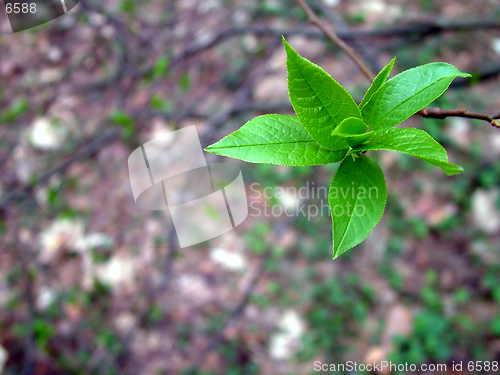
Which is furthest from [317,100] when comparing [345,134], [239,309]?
[239,309]

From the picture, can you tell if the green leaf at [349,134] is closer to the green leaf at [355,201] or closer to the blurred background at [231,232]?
the green leaf at [355,201]

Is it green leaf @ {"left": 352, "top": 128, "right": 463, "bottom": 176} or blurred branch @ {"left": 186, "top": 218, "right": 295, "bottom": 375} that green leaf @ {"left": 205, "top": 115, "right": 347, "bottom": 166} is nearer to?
green leaf @ {"left": 352, "top": 128, "right": 463, "bottom": 176}

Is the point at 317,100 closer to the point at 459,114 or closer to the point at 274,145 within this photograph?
the point at 274,145

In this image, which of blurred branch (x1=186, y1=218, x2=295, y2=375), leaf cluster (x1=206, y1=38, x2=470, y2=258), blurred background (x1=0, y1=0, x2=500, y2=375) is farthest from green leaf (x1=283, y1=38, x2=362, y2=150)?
blurred branch (x1=186, y1=218, x2=295, y2=375)

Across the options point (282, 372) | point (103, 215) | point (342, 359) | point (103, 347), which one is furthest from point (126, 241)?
point (342, 359)

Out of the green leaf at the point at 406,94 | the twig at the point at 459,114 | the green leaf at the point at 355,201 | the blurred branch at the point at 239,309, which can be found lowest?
the blurred branch at the point at 239,309

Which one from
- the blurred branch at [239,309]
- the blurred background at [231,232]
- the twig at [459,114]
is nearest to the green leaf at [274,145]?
the twig at [459,114]
